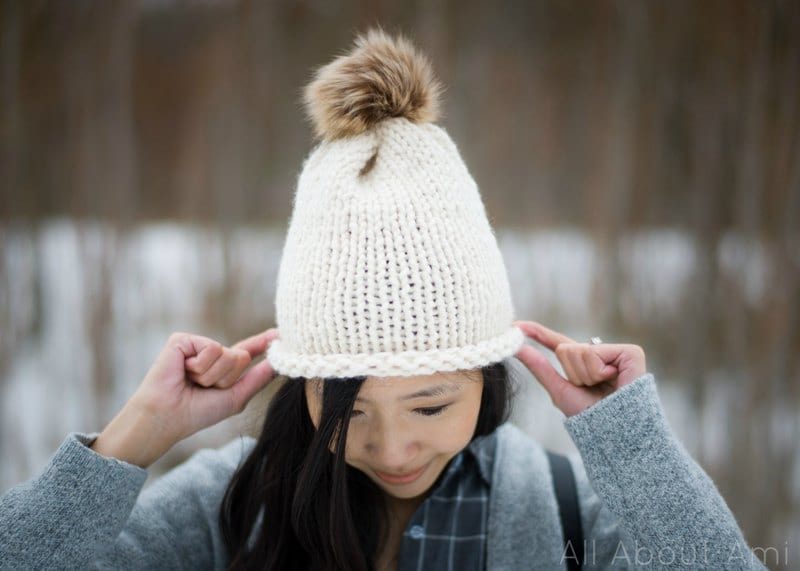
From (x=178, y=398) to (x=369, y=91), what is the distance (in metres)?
0.69

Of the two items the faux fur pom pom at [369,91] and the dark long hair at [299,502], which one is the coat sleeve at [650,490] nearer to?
the dark long hair at [299,502]

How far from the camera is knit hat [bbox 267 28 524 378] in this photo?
1.02m

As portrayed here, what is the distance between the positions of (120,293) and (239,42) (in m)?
0.95

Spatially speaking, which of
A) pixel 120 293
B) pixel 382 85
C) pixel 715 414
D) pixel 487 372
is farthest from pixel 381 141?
pixel 715 414

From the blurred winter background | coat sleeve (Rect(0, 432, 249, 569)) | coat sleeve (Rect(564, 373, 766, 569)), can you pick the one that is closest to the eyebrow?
coat sleeve (Rect(564, 373, 766, 569))

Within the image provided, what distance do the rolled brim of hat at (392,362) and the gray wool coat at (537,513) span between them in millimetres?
264

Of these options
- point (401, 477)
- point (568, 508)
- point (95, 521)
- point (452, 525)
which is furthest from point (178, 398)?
point (568, 508)

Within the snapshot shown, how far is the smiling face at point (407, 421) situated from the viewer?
1.05 metres

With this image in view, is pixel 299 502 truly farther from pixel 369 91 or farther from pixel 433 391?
pixel 369 91

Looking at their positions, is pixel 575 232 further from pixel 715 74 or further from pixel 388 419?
pixel 388 419

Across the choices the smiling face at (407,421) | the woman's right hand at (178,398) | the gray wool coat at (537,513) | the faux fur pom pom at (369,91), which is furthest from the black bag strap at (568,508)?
the faux fur pom pom at (369,91)

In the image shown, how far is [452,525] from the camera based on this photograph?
49.0 inches

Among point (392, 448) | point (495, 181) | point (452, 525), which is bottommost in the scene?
point (452, 525)

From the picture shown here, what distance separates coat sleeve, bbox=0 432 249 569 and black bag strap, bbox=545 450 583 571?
2.27 ft
